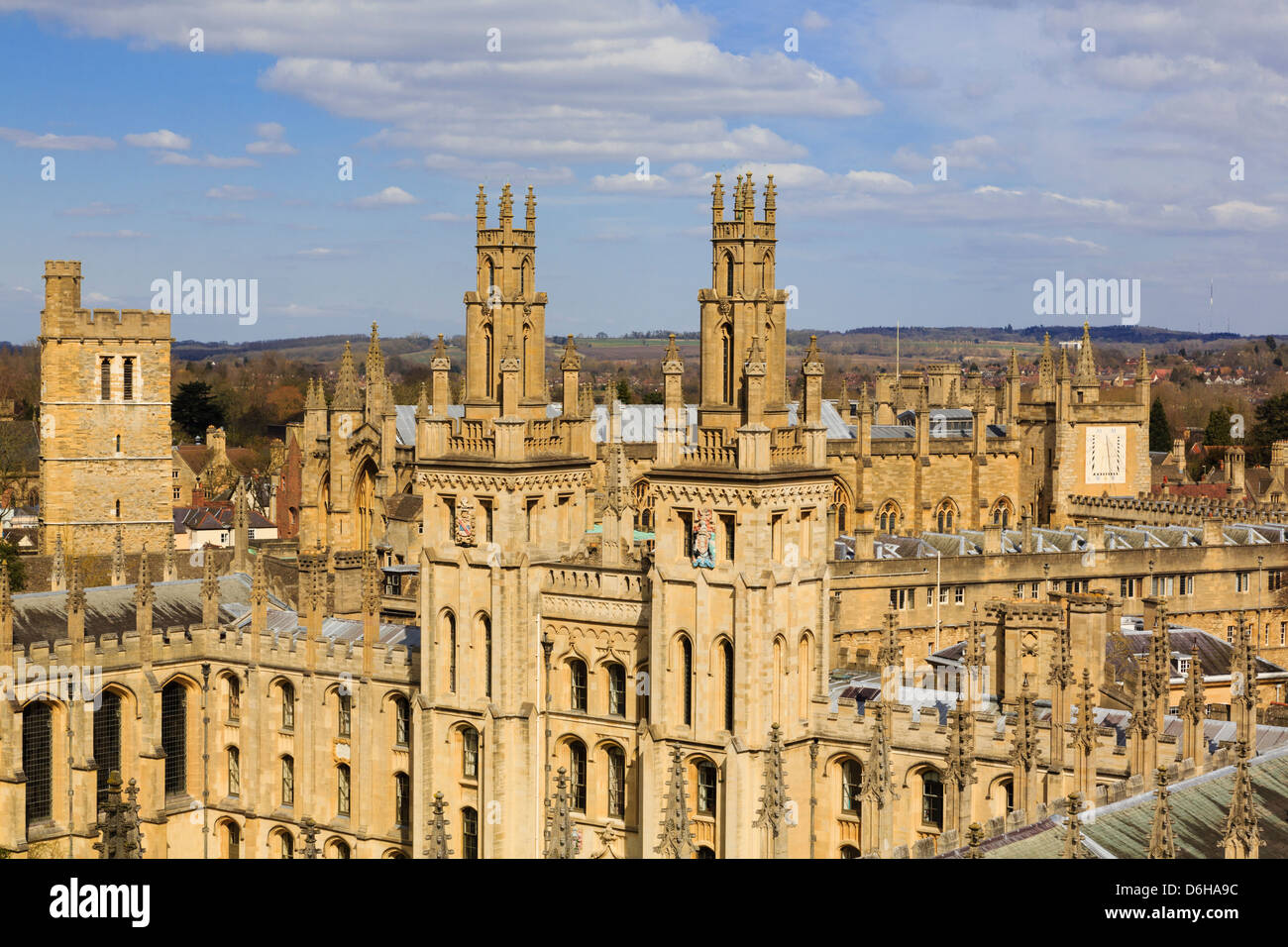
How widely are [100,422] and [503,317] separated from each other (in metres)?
42.8

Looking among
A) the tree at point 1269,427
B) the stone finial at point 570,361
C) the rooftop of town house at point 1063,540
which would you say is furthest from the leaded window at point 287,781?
the tree at point 1269,427

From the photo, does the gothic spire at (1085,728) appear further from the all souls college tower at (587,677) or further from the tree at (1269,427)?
the tree at (1269,427)

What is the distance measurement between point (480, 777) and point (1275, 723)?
18.7m

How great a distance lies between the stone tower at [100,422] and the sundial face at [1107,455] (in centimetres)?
4237

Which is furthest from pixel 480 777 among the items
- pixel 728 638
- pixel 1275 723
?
pixel 1275 723

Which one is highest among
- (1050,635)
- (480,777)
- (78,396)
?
(78,396)

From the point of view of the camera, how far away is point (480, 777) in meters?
47.3

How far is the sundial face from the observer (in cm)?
9256

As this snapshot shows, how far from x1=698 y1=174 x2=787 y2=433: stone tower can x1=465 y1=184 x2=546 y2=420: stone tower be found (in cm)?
573

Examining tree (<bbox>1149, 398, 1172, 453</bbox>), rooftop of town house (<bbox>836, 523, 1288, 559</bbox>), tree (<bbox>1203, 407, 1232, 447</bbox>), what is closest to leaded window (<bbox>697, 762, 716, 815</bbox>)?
rooftop of town house (<bbox>836, 523, 1288, 559</bbox>)

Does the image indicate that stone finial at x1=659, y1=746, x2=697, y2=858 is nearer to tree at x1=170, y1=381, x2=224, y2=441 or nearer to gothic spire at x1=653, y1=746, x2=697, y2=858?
gothic spire at x1=653, y1=746, x2=697, y2=858

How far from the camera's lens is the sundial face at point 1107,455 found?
9256cm
